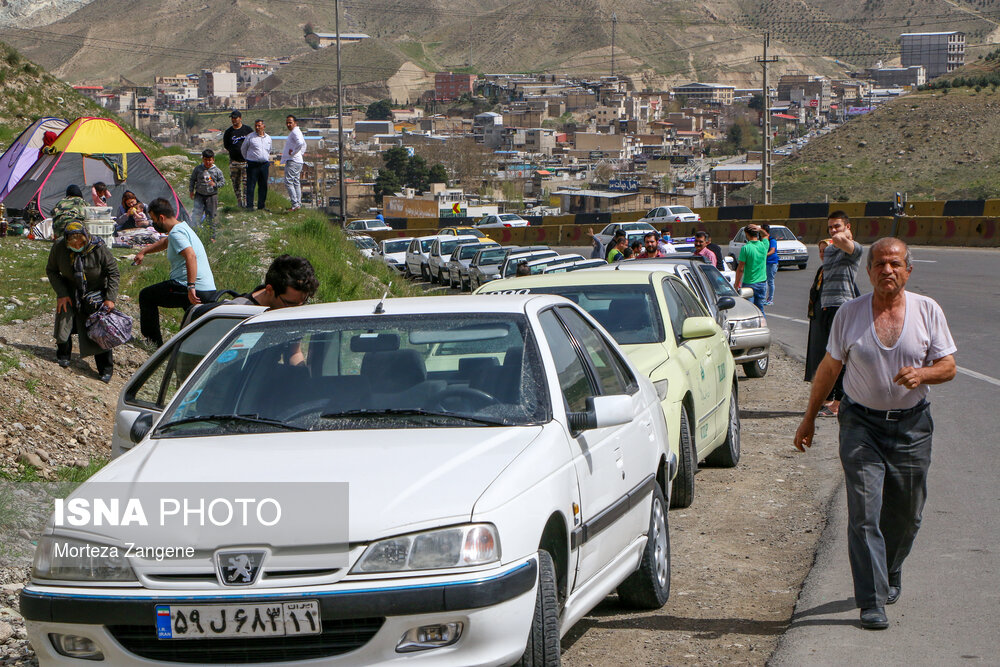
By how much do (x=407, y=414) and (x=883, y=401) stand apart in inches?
84.8

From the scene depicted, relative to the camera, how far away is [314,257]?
18828mm

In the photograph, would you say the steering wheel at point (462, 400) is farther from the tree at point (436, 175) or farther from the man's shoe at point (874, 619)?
the tree at point (436, 175)

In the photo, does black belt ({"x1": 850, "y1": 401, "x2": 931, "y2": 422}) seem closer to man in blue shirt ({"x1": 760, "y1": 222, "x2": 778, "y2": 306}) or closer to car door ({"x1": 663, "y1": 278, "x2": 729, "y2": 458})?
car door ({"x1": 663, "y1": 278, "x2": 729, "y2": 458})

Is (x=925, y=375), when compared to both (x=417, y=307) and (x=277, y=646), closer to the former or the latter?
(x=417, y=307)

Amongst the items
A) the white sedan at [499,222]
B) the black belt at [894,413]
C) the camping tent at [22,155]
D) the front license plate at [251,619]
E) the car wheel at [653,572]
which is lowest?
the white sedan at [499,222]

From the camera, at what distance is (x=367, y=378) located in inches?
200

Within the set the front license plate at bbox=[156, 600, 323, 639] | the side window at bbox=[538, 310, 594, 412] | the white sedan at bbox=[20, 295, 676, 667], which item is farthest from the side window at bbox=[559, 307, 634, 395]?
the front license plate at bbox=[156, 600, 323, 639]

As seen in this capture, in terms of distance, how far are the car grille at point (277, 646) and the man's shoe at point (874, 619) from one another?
2.58 metres

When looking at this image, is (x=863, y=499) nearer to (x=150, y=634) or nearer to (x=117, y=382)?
(x=150, y=634)

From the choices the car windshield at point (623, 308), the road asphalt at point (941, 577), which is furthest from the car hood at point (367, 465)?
the car windshield at point (623, 308)

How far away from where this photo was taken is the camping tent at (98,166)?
21172mm

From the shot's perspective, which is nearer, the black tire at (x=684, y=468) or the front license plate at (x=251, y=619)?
the front license plate at (x=251, y=619)

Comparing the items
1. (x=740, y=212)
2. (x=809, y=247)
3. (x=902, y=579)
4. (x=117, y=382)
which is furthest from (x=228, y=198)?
(x=740, y=212)

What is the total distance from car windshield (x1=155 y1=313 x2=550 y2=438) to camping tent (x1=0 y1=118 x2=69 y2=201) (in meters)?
17.3
